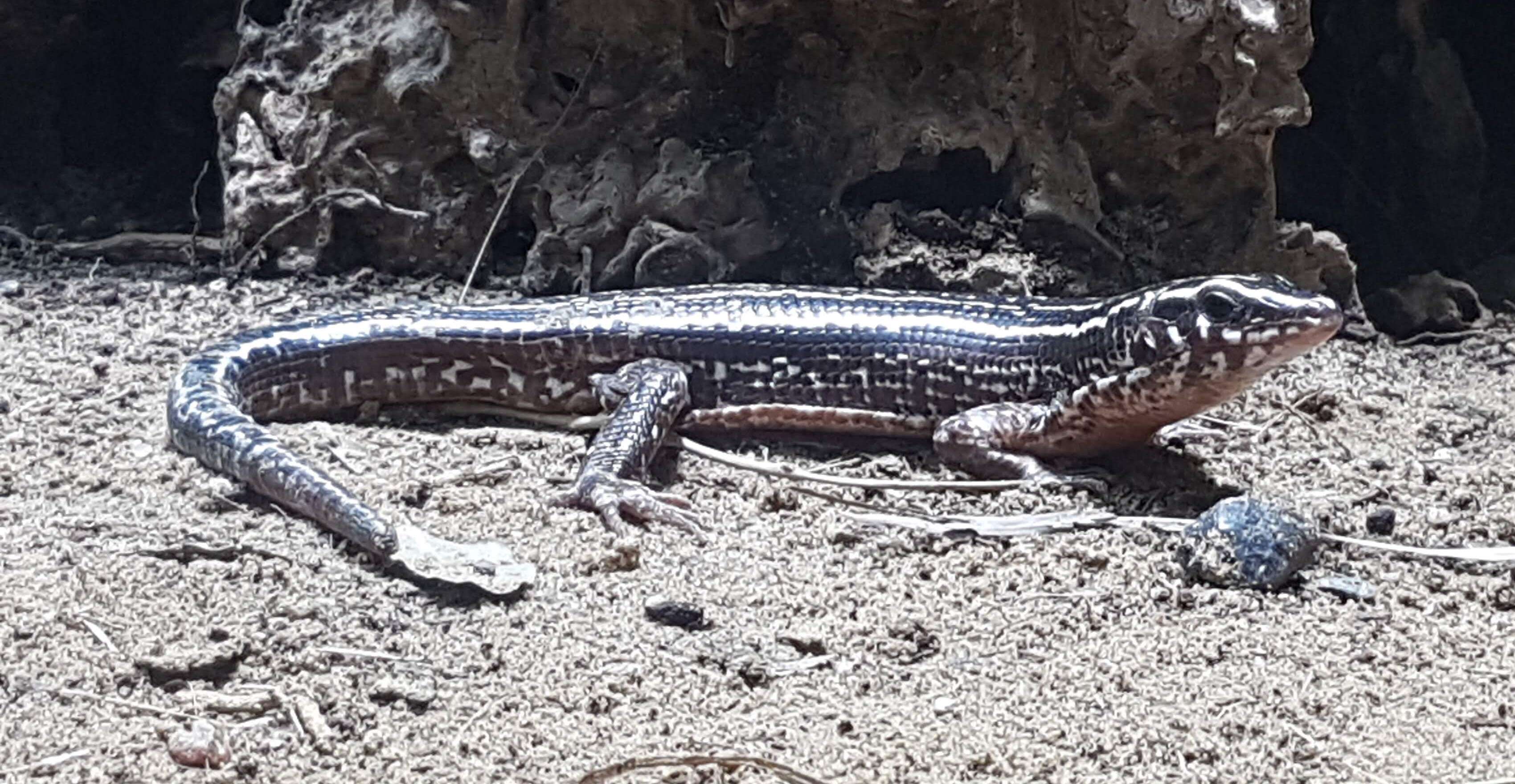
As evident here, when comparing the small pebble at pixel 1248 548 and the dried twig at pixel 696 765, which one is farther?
the small pebble at pixel 1248 548

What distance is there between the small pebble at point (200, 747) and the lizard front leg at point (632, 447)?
1.58 m

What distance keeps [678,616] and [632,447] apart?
1264 mm

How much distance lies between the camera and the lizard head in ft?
17.3

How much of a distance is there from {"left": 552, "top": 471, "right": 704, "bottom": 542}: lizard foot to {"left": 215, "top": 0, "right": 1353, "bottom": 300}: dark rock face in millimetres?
1796

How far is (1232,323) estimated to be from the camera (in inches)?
212

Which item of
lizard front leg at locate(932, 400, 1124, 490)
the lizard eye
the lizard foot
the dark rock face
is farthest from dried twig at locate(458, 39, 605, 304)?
the lizard eye

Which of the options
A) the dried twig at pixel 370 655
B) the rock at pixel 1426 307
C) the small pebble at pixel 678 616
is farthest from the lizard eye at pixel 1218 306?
the dried twig at pixel 370 655

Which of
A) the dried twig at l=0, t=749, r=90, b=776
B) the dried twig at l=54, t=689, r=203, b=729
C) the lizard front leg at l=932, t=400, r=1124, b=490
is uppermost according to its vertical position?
the lizard front leg at l=932, t=400, r=1124, b=490

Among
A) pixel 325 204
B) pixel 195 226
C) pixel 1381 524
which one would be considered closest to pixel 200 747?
pixel 1381 524

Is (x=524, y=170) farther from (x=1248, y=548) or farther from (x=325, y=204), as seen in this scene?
(x=1248, y=548)

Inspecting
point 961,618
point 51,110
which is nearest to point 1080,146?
point 961,618

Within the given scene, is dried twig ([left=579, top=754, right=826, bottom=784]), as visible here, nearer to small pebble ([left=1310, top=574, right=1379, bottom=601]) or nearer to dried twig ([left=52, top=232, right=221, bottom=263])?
small pebble ([left=1310, top=574, right=1379, bottom=601])

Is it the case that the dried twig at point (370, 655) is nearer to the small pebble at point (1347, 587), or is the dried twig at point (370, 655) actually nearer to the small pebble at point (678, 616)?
the small pebble at point (678, 616)

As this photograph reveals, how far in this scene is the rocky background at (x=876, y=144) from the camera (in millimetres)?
6590
